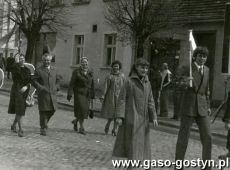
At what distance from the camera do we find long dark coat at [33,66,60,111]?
11.3 metres

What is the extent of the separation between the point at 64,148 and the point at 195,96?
3.00 metres

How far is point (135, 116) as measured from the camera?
278 inches

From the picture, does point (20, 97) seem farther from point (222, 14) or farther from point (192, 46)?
point (222, 14)

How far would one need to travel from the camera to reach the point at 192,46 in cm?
767

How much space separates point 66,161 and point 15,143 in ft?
6.45

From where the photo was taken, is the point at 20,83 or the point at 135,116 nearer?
the point at 135,116

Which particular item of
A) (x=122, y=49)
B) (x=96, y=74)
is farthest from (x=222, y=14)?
(x=96, y=74)

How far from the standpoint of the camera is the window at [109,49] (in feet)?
94.6

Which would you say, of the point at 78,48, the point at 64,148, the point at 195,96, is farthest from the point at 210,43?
the point at 195,96

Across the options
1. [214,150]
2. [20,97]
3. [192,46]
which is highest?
[192,46]

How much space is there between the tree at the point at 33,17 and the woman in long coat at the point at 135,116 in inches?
825

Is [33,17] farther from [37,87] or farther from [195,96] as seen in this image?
[195,96]

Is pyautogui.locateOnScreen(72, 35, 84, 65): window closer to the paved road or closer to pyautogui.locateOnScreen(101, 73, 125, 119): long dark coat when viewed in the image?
the paved road

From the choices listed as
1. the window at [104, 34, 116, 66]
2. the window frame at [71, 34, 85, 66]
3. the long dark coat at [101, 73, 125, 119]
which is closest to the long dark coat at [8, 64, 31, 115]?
the long dark coat at [101, 73, 125, 119]
